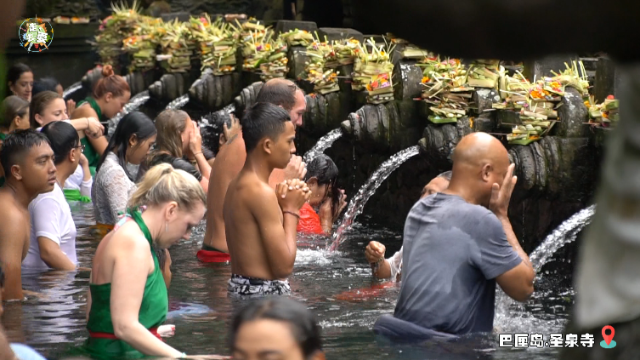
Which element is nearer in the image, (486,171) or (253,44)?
(486,171)

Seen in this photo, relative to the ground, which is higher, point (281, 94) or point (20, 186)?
point (281, 94)

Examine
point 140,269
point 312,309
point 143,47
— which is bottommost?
point 312,309

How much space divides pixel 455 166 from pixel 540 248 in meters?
2.18

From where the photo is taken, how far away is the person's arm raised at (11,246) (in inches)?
236

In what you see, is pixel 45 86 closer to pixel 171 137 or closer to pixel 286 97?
pixel 171 137

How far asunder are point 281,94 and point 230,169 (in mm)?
703

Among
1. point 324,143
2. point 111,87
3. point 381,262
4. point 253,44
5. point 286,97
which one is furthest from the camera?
point 253,44

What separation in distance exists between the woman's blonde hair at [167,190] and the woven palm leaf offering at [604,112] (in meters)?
3.41

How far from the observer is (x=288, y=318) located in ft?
9.21

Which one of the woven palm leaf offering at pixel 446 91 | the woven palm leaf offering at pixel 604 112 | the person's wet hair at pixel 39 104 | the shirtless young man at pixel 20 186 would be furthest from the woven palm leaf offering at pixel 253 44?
the shirtless young man at pixel 20 186

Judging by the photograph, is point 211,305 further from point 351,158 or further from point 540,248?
point 351,158

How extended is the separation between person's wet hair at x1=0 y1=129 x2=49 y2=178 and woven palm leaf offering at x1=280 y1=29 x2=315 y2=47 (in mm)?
6392

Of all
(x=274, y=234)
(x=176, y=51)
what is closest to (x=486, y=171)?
(x=274, y=234)

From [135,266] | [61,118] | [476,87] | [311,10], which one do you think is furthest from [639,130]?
[311,10]
